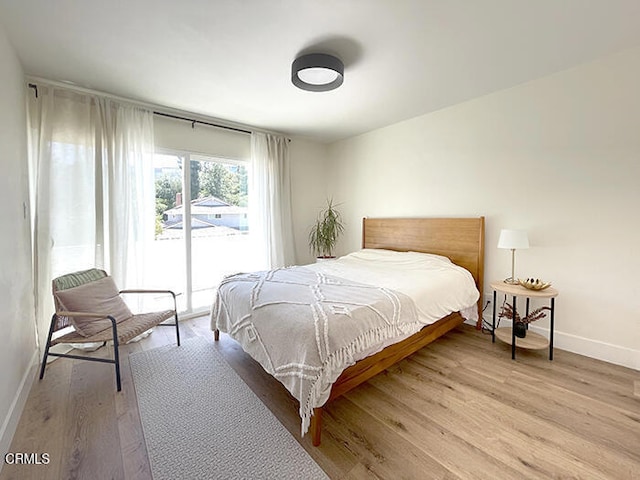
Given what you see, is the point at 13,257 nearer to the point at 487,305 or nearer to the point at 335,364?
the point at 335,364

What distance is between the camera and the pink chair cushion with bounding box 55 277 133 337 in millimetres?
2232

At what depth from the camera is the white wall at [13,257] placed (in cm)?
169

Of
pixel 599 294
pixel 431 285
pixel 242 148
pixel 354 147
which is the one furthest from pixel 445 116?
pixel 242 148

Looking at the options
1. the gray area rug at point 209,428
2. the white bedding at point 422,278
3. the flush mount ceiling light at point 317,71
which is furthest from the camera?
the white bedding at point 422,278

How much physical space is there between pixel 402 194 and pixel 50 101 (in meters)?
4.06

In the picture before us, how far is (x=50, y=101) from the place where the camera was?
8.56 feet

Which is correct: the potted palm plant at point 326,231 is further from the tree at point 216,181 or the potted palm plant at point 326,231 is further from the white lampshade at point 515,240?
the white lampshade at point 515,240

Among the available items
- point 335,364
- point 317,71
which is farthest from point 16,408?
point 317,71

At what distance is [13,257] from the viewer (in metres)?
1.95

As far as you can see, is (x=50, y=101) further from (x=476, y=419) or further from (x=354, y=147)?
(x=476, y=419)

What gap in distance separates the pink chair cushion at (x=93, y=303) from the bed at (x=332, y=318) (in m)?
0.88

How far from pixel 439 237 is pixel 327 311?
2242mm

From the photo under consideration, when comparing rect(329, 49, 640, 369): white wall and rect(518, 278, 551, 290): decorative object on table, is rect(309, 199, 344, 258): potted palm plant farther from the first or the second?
rect(518, 278, 551, 290): decorative object on table

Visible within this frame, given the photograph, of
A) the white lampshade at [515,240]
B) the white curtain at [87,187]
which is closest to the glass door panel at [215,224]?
the white curtain at [87,187]
